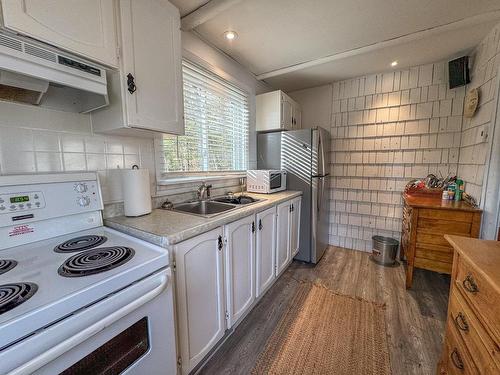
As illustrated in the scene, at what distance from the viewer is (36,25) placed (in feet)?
2.72

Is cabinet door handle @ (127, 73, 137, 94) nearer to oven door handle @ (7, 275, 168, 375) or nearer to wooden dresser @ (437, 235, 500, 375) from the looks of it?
oven door handle @ (7, 275, 168, 375)

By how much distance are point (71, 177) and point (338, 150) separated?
3.08 m

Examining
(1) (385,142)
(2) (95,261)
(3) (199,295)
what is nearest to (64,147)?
(2) (95,261)

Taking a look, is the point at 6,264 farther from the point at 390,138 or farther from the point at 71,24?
the point at 390,138

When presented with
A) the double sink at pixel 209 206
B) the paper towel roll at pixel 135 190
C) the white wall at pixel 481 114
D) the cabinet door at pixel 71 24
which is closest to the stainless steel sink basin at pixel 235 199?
the double sink at pixel 209 206

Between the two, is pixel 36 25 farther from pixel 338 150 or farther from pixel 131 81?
pixel 338 150

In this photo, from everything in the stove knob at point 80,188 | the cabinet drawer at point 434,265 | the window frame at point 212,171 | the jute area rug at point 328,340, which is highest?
the window frame at point 212,171

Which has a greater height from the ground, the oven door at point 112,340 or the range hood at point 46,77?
the range hood at point 46,77

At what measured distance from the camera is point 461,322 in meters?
0.92

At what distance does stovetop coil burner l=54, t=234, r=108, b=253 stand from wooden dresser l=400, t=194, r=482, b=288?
7.97ft

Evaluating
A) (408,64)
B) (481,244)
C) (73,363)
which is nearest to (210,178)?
(73,363)

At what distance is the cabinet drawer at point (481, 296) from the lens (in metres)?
Result: 0.69

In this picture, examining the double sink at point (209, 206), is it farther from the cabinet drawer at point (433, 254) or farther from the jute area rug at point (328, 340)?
the cabinet drawer at point (433, 254)

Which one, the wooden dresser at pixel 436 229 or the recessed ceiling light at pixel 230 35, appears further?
the recessed ceiling light at pixel 230 35
